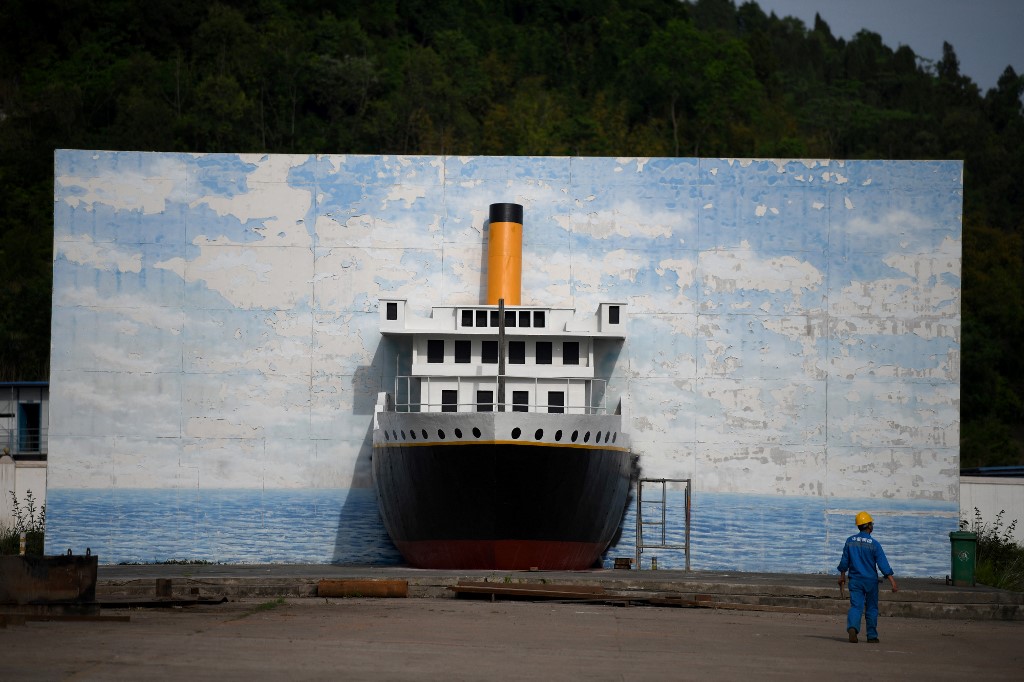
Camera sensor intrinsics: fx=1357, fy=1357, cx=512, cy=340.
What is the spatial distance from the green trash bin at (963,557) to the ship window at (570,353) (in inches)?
362

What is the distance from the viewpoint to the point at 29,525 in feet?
109

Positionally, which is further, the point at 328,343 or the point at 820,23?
the point at 820,23

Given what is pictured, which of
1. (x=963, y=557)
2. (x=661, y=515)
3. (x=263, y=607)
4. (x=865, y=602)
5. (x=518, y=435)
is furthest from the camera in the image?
(x=661, y=515)

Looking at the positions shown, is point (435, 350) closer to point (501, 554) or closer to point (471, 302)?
point (471, 302)

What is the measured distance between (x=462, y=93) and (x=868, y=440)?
68.1 m

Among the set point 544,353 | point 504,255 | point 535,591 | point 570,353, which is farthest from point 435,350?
point 535,591

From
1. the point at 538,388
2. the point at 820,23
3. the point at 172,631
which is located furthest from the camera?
the point at 820,23

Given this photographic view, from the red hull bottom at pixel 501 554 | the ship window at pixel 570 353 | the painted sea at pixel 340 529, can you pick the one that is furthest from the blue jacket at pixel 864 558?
the ship window at pixel 570 353

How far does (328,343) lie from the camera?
101ft

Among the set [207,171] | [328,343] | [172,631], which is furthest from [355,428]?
[172,631]

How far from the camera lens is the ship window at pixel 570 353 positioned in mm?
30344

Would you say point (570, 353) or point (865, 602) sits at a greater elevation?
point (570, 353)

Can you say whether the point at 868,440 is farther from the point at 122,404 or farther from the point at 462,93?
the point at 462,93

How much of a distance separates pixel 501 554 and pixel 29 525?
12.9 metres
